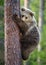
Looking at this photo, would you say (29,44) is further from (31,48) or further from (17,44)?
(17,44)

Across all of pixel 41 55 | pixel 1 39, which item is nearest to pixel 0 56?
pixel 1 39

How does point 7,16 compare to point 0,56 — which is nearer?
point 7,16

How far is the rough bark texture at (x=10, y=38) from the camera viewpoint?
222 inches

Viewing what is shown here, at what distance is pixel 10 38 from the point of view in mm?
5719

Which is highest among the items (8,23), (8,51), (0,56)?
(8,23)

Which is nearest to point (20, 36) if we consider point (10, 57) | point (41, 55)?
point (10, 57)

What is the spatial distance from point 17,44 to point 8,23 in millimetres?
409

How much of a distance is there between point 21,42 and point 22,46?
0.11 meters

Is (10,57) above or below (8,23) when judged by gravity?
below

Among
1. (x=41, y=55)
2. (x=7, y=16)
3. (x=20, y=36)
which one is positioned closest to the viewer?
(x=7, y=16)

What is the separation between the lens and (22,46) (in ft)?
20.3

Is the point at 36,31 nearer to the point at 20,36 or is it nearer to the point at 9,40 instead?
the point at 20,36

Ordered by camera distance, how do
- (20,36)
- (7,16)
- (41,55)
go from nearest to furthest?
(7,16) < (20,36) < (41,55)

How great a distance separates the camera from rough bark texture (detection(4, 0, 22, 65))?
564cm
